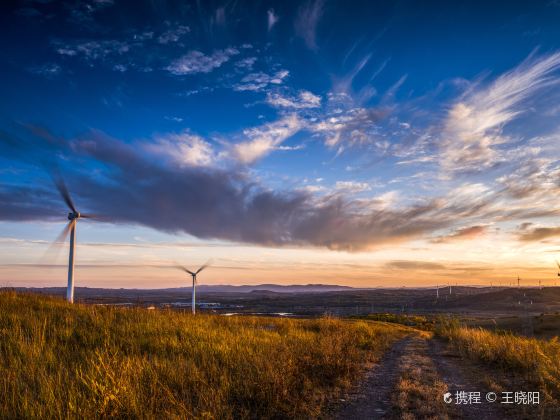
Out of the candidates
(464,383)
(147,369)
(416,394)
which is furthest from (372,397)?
(147,369)

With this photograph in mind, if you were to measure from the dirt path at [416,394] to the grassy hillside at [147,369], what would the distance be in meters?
0.72

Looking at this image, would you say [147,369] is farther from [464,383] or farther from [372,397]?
[464,383]

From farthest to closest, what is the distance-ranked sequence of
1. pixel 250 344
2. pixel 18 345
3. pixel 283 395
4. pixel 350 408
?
pixel 250 344, pixel 18 345, pixel 350 408, pixel 283 395

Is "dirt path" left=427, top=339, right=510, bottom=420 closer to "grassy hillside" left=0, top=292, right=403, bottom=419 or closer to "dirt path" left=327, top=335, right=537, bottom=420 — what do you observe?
"dirt path" left=327, top=335, right=537, bottom=420

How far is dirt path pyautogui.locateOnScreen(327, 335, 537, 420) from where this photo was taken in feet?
25.6

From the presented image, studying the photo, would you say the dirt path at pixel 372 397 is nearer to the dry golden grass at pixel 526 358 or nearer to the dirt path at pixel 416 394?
the dirt path at pixel 416 394

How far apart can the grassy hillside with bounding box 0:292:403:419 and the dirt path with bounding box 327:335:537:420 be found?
0.72 metres

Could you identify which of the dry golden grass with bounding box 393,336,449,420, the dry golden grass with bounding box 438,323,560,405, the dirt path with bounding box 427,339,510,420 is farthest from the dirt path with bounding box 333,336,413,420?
the dry golden grass with bounding box 438,323,560,405

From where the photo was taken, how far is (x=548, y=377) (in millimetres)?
9680

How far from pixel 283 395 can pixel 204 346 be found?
15.3 feet

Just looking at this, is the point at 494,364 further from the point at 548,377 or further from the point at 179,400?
the point at 179,400

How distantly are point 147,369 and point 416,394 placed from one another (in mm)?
6418

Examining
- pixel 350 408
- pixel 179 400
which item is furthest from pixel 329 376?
pixel 179 400

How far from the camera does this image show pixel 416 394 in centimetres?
907
